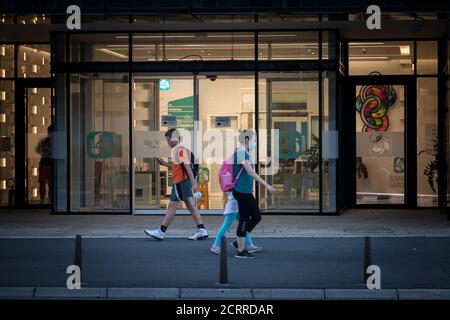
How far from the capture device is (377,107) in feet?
71.8

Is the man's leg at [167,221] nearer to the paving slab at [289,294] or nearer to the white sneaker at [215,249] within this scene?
the white sneaker at [215,249]

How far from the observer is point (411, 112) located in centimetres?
2183

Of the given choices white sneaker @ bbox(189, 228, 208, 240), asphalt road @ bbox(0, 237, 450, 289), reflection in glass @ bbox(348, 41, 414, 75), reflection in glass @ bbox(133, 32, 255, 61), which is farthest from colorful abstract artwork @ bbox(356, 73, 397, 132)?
→ white sneaker @ bbox(189, 228, 208, 240)

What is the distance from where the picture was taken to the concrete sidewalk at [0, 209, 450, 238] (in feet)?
56.1

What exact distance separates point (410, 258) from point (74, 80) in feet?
32.3

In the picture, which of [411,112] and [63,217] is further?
[411,112]

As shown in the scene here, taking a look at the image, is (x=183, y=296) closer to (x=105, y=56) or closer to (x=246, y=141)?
(x=246, y=141)

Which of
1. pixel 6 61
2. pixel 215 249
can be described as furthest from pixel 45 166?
pixel 215 249

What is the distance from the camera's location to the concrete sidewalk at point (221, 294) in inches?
426

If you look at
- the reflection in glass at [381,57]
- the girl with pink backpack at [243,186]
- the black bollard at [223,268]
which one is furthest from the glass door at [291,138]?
the black bollard at [223,268]

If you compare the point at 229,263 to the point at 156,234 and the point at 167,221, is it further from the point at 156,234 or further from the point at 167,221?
the point at 156,234

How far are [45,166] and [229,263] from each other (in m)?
10.4

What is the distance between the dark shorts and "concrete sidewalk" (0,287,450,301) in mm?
4754
